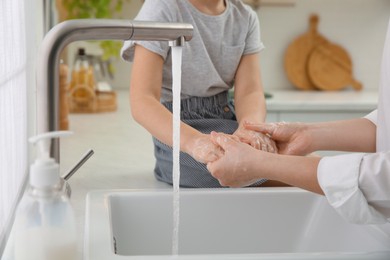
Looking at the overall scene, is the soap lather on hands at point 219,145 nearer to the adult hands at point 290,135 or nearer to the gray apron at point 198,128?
the adult hands at point 290,135

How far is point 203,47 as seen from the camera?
1.55 m

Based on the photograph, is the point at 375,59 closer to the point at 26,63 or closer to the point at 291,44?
the point at 291,44

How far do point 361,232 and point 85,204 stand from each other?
0.52 metres

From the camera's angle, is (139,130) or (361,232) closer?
(361,232)

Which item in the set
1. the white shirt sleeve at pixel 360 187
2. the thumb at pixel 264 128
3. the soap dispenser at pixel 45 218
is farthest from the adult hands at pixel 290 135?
the soap dispenser at pixel 45 218

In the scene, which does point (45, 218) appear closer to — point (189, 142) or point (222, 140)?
point (222, 140)

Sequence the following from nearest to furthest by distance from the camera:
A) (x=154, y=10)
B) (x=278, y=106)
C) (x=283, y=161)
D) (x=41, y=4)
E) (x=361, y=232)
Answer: (x=283, y=161), (x=361, y=232), (x=154, y=10), (x=41, y=4), (x=278, y=106)

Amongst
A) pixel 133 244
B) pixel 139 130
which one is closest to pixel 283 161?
pixel 133 244

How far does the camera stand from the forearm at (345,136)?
50.3 inches

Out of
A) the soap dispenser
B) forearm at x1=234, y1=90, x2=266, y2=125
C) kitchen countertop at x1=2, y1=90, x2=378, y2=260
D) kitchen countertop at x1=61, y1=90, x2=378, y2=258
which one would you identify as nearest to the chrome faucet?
the soap dispenser

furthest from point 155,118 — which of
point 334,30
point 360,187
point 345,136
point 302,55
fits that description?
point 334,30

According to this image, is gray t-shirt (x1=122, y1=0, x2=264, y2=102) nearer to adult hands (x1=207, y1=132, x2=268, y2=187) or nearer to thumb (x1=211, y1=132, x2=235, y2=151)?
thumb (x1=211, y1=132, x2=235, y2=151)

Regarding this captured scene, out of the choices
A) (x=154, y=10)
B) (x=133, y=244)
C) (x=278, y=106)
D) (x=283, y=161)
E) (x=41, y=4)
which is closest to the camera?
(x=283, y=161)

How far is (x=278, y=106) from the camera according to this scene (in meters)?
2.65
